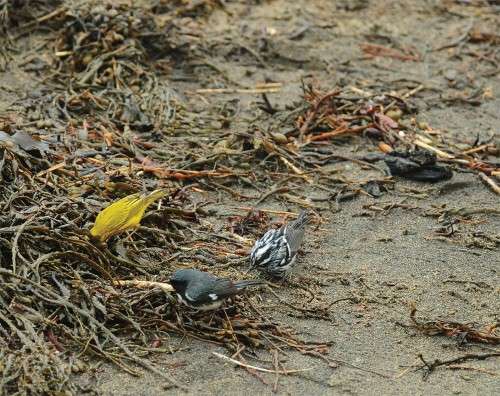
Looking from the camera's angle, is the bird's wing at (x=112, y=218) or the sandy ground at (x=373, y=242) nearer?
the sandy ground at (x=373, y=242)

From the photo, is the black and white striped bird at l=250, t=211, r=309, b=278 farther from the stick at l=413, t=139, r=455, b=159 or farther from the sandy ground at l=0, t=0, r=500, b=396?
the stick at l=413, t=139, r=455, b=159

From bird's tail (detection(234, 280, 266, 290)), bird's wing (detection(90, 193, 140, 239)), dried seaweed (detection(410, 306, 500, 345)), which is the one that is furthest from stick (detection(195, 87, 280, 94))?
dried seaweed (detection(410, 306, 500, 345))

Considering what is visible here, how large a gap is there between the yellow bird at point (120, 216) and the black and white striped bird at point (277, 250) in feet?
2.26

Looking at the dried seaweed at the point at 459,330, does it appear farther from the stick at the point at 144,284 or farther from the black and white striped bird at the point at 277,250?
the stick at the point at 144,284

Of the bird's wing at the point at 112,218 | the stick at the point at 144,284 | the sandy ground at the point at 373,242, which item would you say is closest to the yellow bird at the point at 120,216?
the bird's wing at the point at 112,218

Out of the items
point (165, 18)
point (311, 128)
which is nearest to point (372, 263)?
point (311, 128)

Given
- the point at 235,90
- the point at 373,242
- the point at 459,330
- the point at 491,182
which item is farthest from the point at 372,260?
the point at 235,90

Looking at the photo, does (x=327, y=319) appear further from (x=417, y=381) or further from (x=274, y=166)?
(x=274, y=166)

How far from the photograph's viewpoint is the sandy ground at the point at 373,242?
4.69 m

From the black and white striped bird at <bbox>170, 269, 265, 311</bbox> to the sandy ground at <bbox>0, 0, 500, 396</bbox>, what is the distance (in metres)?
0.20

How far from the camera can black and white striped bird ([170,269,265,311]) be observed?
4.89 meters

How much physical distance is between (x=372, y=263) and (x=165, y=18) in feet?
12.9

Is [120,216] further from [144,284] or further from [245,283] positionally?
[245,283]

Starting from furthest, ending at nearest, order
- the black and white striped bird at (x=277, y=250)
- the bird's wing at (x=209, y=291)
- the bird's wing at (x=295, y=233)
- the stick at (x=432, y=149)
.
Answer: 1. the stick at (x=432, y=149)
2. the bird's wing at (x=295, y=233)
3. the black and white striped bird at (x=277, y=250)
4. the bird's wing at (x=209, y=291)
